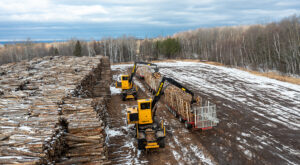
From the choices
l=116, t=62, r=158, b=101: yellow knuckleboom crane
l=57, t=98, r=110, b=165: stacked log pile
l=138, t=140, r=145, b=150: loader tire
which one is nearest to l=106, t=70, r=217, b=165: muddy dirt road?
l=138, t=140, r=145, b=150: loader tire

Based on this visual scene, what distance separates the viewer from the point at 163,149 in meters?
13.0

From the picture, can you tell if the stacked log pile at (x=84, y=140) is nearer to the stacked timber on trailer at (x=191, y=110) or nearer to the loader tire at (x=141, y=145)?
the loader tire at (x=141, y=145)

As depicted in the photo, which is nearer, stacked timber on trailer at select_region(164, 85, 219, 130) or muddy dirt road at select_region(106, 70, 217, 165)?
muddy dirt road at select_region(106, 70, 217, 165)

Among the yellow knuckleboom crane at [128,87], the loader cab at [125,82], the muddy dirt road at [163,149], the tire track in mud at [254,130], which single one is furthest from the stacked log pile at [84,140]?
the loader cab at [125,82]

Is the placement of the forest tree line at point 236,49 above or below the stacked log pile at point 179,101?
above

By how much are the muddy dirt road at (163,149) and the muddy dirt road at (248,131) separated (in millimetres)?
59

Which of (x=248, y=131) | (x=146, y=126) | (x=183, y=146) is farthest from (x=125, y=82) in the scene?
(x=248, y=131)

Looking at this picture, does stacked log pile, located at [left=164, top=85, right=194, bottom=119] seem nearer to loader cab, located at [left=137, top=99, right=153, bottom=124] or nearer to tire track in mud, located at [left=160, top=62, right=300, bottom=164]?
tire track in mud, located at [left=160, top=62, right=300, bottom=164]

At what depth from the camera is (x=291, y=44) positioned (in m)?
42.4

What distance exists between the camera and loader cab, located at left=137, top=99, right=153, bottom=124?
1348 cm

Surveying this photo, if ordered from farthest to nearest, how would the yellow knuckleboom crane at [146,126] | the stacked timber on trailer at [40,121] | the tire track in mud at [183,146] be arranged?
the yellow knuckleboom crane at [146,126] < the tire track in mud at [183,146] < the stacked timber on trailer at [40,121]

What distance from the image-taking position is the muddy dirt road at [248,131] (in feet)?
39.6

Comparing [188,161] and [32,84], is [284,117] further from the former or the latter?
[32,84]

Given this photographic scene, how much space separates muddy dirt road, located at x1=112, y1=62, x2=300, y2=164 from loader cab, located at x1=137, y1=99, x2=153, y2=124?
209 centimetres
